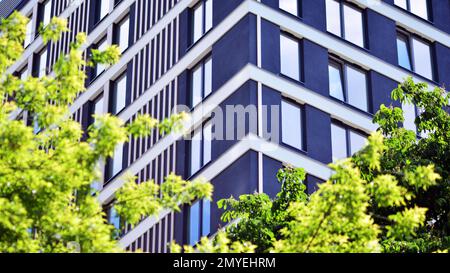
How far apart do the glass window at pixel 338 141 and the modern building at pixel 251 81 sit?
0.05 metres

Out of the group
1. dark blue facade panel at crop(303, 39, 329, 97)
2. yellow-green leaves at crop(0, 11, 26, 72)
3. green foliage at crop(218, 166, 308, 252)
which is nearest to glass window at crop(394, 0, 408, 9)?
dark blue facade panel at crop(303, 39, 329, 97)

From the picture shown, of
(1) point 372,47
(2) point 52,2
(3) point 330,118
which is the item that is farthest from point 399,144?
(2) point 52,2

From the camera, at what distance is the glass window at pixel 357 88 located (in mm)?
41000

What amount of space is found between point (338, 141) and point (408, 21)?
7.44m

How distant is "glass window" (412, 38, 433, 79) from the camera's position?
44.2 m

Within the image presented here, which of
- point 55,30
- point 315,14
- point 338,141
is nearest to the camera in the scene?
point 55,30

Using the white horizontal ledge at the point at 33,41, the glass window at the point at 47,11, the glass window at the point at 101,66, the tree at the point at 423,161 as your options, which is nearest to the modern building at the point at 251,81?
the glass window at the point at 101,66

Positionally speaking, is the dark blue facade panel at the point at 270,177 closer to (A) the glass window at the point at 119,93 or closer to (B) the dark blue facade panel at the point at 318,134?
(B) the dark blue facade panel at the point at 318,134

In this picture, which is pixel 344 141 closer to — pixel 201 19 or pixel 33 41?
pixel 201 19

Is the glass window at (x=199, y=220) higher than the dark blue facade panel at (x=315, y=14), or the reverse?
the dark blue facade panel at (x=315, y=14)

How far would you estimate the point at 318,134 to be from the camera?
3859cm

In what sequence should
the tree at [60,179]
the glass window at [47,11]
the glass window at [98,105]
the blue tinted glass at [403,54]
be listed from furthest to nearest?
1. the glass window at [47,11]
2. the glass window at [98,105]
3. the blue tinted glass at [403,54]
4. the tree at [60,179]

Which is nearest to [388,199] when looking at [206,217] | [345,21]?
[206,217]
